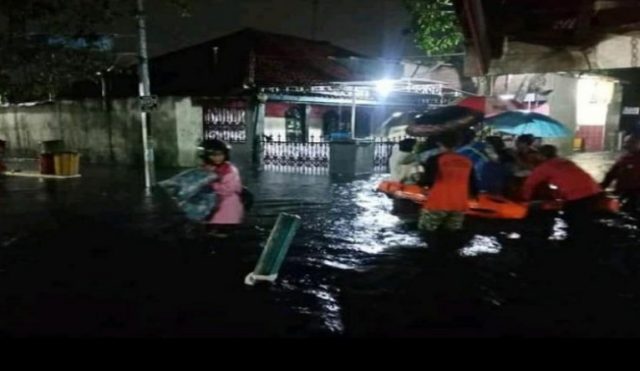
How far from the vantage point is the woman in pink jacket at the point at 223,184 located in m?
7.23

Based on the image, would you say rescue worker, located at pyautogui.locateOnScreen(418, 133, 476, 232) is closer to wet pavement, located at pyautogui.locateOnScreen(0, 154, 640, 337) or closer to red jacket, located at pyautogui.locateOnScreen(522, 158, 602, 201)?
wet pavement, located at pyautogui.locateOnScreen(0, 154, 640, 337)

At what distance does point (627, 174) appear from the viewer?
9.01 m

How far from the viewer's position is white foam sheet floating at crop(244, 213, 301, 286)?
Answer: 6215 millimetres

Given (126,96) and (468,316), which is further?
(126,96)

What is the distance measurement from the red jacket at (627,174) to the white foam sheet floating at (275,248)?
5.20 m

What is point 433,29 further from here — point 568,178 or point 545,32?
point 568,178

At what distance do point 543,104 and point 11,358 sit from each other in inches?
890

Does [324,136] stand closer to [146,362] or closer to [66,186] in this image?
[66,186]

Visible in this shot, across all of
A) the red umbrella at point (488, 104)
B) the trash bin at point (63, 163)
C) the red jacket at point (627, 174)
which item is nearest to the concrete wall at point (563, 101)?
the red umbrella at point (488, 104)

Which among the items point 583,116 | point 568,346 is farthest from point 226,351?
point 583,116

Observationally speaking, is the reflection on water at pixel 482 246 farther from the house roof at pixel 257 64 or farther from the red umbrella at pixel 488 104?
the house roof at pixel 257 64

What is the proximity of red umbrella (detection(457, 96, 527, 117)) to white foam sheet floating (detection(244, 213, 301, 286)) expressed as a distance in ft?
18.9

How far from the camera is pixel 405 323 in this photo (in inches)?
208

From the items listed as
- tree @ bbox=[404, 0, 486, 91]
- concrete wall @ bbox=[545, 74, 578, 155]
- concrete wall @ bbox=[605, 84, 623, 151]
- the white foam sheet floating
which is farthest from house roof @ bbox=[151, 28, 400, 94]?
concrete wall @ bbox=[605, 84, 623, 151]
